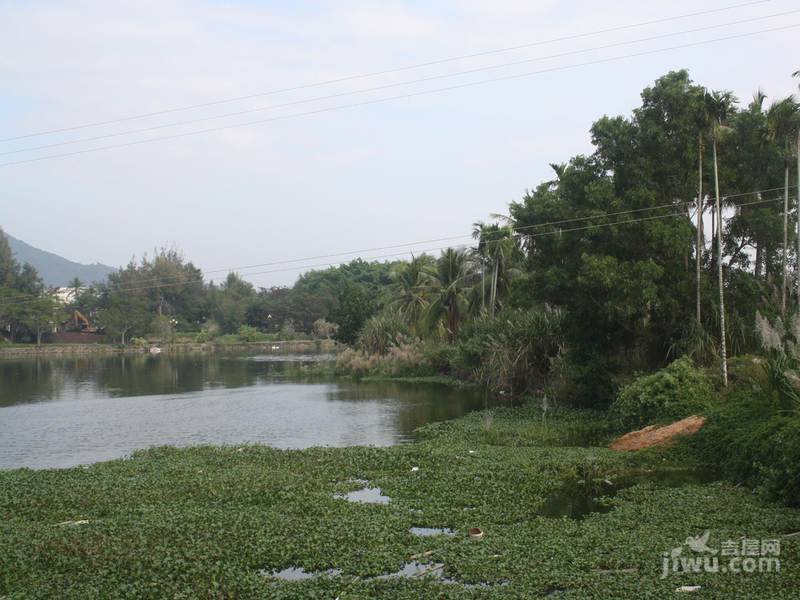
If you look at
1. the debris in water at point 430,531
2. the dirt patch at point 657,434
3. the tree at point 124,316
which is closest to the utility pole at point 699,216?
the dirt patch at point 657,434

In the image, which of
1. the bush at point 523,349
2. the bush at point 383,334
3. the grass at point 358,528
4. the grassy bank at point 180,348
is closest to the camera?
the grass at point 358,528

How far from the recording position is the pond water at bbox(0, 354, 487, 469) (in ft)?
74.0

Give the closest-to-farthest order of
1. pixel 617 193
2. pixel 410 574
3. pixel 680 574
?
pixel 680 574 → pixel 410 574 → pixel 617 193

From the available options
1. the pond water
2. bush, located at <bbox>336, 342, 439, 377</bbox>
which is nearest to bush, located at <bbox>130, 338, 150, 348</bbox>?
the pond water

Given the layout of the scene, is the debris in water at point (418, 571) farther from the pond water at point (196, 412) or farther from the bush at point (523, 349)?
the bush at point (523, 349)

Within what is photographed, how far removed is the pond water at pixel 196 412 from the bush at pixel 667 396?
20.2ft

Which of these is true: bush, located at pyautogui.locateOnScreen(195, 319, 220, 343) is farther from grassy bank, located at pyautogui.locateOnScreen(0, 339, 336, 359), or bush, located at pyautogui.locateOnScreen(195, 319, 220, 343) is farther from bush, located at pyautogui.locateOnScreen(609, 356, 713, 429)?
bush, located at pyautogui.locateOnScreen(609, 356, 713, 429)

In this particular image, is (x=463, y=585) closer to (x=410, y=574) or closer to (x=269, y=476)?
(x=410, y=574)

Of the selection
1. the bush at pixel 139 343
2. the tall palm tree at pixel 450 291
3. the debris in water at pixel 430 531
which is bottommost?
the debris in water at pixel 430 531

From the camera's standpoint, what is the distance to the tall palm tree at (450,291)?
150 ft

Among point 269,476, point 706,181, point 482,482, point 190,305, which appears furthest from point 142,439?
point 190,305

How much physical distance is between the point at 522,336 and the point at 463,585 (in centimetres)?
2273

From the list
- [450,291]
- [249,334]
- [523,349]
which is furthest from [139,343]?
[523,349]

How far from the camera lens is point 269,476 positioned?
15461 millimetres
